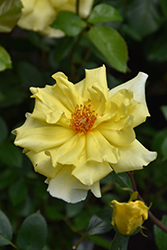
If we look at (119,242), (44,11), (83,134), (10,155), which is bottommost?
(10,155)

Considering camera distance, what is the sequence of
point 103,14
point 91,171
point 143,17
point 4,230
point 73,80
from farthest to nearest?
1. point 143,17
2. point 73,80
3. point 103,14
4. point 4,230
5. point 91,171

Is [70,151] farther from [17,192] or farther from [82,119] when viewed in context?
[17,192]

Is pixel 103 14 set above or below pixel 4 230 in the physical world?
above

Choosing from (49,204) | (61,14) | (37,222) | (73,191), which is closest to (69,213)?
(49,204)

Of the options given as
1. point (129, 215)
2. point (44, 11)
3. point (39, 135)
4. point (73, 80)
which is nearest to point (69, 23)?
point (44, 11)

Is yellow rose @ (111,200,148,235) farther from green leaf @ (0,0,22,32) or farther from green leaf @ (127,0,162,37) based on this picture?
green leaf @ (127,0,162,37)

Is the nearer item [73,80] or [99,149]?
[99,149]

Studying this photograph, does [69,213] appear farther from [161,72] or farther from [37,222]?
[161,72]

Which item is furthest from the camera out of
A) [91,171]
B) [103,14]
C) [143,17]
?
[143,17]
